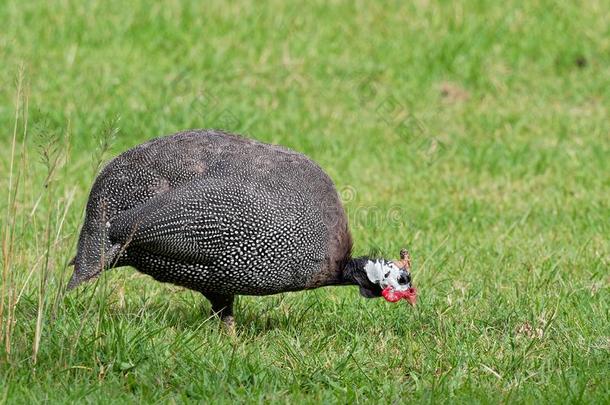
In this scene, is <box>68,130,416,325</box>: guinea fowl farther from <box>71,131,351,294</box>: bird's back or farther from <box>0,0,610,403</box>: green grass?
<box>0,0,610,403</box>: green grass

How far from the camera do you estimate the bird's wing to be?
4.45 metres

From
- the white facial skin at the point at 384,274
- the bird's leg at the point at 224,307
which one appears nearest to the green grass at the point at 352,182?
the bird's leg at the point at 224,307

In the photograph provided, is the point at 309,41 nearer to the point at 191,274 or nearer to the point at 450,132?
the point at 450,132

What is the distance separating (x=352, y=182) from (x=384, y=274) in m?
2.65

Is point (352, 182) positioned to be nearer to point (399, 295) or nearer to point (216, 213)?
point (399, 295)

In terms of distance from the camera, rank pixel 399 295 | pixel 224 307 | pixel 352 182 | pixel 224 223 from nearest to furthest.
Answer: pixel 224 223 < pixel 399 295 < pixel 224 307 < pixel 352 182

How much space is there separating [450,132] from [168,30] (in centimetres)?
231

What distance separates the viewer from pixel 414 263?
5734 mm

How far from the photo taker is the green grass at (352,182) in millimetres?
4012

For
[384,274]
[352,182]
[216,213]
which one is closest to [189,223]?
[216,213]

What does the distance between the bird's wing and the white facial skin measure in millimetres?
A: 604

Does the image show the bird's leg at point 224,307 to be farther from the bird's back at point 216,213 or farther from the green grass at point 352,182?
the bird's back at point 216,213

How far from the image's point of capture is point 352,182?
7.29 metres

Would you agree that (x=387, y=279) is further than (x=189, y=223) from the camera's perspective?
Yes
